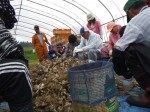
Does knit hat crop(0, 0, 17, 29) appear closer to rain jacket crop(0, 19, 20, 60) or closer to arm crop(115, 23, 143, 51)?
rain jacket crop(0, 19, 20, 60)

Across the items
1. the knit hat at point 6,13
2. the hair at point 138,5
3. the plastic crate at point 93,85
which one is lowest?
the plastic crate at point 93,85

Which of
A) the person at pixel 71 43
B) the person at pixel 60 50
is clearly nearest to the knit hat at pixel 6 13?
the person at pixel 71 43

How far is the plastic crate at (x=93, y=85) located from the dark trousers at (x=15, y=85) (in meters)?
0.57

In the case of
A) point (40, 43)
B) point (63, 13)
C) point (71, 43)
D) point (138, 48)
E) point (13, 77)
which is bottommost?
point (13, 77)

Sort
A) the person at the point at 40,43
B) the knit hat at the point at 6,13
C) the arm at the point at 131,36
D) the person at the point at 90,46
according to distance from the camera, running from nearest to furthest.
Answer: the knit hat at the point at 6,13 < the arm at the point at 131,36 < the person at the point at 90,46 < the person at the point at 40,43

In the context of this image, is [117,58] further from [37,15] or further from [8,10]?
[37,15]

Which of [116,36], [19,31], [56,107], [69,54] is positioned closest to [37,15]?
[19,31]

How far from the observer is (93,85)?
2023 mm

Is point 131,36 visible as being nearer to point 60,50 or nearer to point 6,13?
point 6,13

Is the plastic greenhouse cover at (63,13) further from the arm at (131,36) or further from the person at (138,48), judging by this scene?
the arm at (131,36)

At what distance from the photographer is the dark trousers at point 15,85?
61.2 inches

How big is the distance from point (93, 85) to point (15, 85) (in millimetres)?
698

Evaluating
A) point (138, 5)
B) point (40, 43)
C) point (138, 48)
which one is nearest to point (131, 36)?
point (138, 48)

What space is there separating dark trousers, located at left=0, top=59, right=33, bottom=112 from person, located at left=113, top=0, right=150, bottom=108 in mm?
1126
